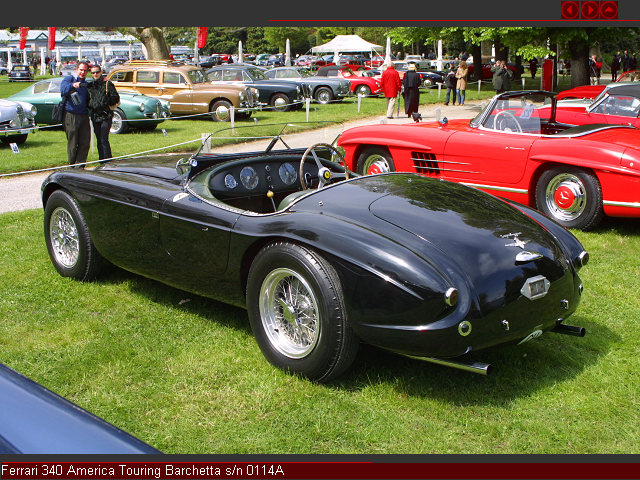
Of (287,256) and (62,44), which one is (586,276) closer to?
(287,256)

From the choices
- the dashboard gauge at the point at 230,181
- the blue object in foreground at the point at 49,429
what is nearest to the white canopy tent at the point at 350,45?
the dashboard gauge at the point at 230,181

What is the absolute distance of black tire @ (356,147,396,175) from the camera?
28.8ft

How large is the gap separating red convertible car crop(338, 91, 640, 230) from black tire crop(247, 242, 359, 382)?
14.2ft

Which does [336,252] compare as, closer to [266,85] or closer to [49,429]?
[49,429]

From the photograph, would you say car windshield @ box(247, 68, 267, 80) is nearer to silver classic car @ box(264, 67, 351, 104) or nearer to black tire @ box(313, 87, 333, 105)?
silver classic car @ box(264, 67, 351, 104)

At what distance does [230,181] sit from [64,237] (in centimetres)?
177

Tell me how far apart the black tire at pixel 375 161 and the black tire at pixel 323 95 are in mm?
15946

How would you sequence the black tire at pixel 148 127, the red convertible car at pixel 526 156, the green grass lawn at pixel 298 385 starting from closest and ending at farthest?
the green grass lawn at pixel 298 385 → the red convertible car at pixel 526 156 → the black tire at pixel 148 127

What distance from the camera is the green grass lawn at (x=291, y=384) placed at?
3492 millimetres

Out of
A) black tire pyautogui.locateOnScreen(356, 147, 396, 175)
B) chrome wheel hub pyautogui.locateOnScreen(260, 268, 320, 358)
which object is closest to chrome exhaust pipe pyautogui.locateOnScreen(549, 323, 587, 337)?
chrome wheel hub pyautogui.locateOnScreen(260, 268, 320, 358)

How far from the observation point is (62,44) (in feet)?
314

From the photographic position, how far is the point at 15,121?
1498cm

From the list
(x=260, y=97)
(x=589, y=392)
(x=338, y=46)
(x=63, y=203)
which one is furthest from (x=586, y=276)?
(x=338, y=46)
